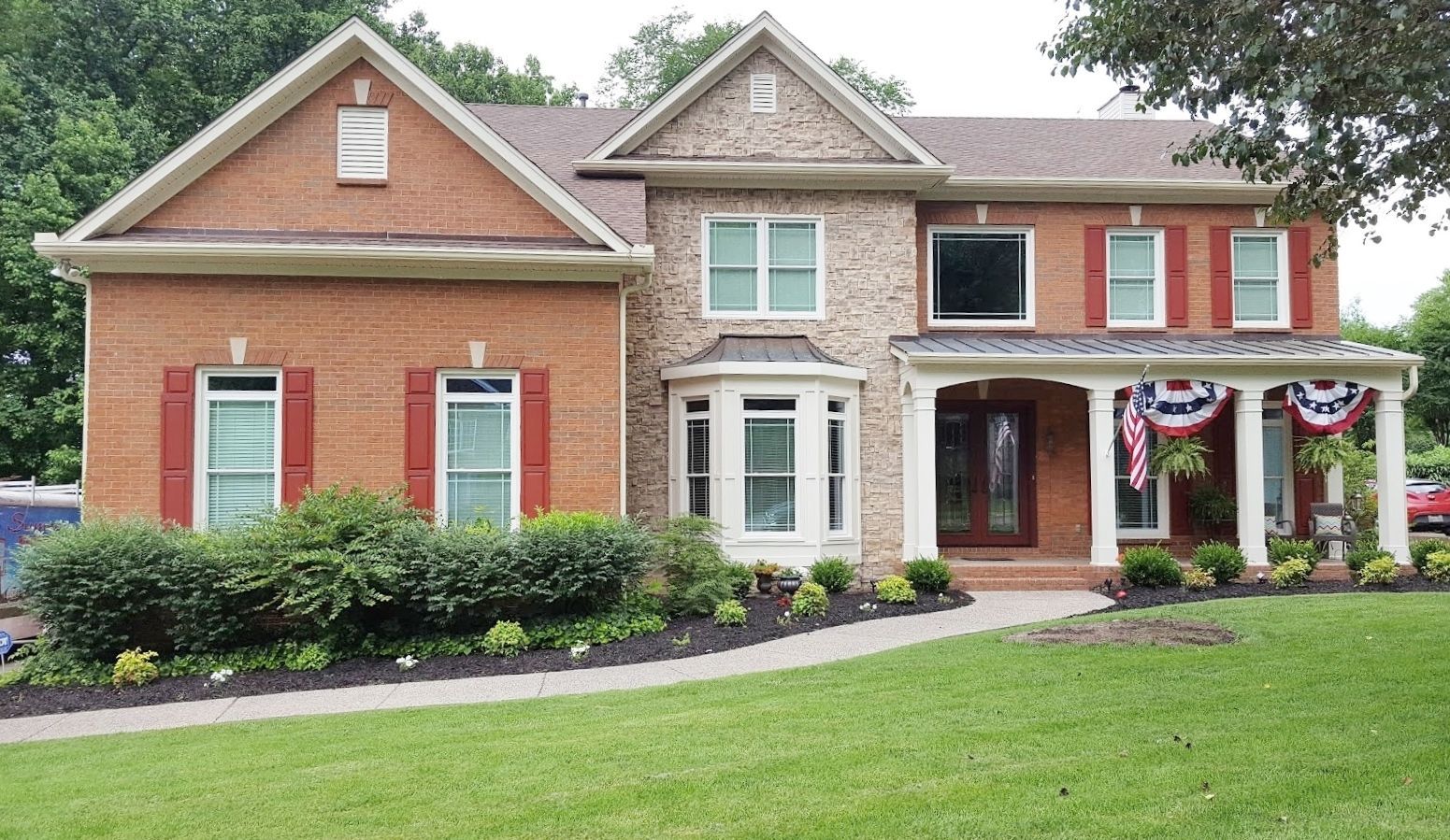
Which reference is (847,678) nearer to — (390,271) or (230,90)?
(390,271)

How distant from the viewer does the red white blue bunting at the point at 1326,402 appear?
1523cm

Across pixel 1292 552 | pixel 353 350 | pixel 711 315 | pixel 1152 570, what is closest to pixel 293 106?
pixel 353 350

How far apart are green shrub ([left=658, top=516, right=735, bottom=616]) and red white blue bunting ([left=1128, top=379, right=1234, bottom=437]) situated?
6.80 meters

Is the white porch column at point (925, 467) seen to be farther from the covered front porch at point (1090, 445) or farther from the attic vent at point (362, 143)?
the attic vent at point (362, 143)

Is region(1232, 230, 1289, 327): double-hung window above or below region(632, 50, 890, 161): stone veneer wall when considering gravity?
below

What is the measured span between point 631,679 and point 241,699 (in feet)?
10.8

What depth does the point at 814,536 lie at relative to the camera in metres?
14.5

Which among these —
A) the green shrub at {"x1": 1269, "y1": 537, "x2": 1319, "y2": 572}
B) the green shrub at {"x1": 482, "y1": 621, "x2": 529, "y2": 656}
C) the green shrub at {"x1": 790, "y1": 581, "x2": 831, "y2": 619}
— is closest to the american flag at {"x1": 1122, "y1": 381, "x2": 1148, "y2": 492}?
the green shrub at {"x1": 1269, "y1": 537, "x2": 1319, "y2": 572}

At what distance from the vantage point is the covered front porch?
14.9m

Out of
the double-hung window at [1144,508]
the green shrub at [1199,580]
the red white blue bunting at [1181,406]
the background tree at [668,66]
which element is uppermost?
the background tree at [668,66]

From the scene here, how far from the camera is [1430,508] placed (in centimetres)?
2403

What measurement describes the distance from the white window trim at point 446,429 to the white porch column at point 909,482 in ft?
18.3

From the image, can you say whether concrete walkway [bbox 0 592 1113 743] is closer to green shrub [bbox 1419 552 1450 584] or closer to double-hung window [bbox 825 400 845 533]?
double-hung window [bbox 825 400 845 533]

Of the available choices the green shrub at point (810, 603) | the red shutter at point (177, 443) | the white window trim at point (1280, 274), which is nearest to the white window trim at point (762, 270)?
the green shrub at point (810, 603)
